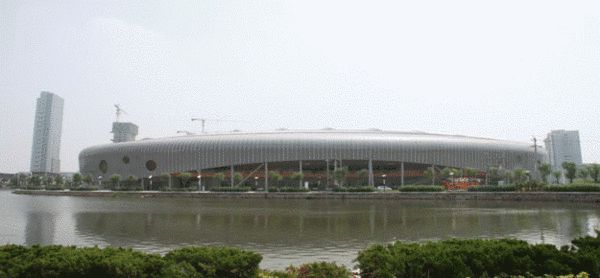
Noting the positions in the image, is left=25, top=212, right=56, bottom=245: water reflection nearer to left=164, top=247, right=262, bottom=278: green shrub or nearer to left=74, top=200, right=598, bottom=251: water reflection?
left=74, top=200, right=598, bottom=251: water reflection

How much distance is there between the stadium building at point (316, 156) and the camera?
10100cm

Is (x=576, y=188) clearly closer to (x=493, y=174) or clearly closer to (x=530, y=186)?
(x=530, y=186)

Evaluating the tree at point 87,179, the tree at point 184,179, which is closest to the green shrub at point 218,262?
the tree at point 184,179

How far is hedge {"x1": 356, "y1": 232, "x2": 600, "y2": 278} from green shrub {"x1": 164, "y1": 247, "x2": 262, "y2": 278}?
8.67 ft

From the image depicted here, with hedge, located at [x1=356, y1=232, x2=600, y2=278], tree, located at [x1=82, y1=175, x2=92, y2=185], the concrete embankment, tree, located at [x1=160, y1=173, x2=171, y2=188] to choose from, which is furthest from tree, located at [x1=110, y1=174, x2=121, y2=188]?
hedge, located at [x1=356, y1=232, x2=600, y2=278]

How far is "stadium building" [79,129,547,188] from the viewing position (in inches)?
3976

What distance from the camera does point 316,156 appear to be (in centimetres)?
10038

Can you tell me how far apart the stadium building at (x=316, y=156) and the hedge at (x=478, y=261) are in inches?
3439

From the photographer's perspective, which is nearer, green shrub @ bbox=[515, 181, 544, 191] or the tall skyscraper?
green shrub @ bbox=[515, 181, 544, 191]

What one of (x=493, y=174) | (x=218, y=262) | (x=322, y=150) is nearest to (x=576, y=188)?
(x=493, y=174)

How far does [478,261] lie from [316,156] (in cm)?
9114

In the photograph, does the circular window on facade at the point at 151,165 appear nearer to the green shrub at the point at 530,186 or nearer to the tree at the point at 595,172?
the green shrub at the point at 530,186

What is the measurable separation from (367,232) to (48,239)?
15675 millimetres

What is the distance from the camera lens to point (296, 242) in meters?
19.9
